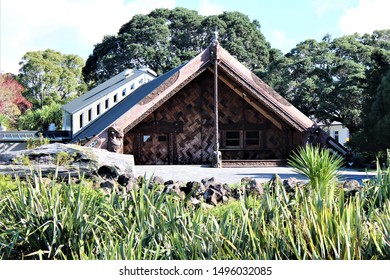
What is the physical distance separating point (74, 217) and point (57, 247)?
0.25 metres

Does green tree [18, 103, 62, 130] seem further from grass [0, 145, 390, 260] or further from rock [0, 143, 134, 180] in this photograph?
grass [0, 145, 390, 260]

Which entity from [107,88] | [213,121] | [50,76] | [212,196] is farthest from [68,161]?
[107,88]

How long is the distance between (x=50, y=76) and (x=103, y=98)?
13.4 ft

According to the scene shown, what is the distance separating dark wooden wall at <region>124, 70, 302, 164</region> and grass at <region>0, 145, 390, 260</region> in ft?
44.1

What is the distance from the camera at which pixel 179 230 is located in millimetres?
3758

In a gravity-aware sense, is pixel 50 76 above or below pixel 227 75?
above

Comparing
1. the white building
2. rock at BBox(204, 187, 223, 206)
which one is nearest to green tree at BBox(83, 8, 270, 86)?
the white building

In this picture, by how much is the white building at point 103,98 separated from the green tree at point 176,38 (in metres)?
3.68

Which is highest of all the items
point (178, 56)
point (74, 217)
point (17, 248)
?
point (178, 56)

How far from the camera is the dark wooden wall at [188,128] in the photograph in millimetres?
18047

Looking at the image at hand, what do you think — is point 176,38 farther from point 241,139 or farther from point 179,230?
point 179,230

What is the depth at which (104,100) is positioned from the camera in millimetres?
24641
